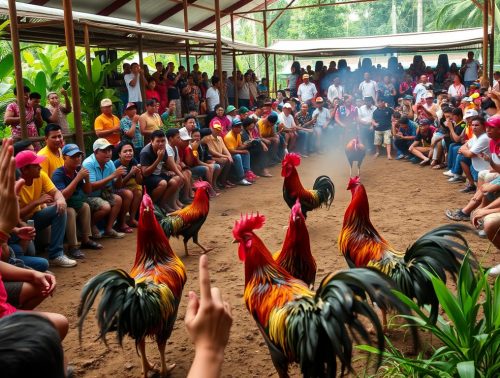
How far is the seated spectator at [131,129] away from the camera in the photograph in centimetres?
822

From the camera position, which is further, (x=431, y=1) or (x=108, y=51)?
(x=431, y=1)

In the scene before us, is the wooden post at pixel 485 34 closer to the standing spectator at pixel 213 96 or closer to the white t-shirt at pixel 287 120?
the white t-shirt at pixel 287 120

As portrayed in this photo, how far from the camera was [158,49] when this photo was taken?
1541cm

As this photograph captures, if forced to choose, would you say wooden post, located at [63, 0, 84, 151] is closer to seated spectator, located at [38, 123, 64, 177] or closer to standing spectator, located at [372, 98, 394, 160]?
seated spectator, located at [38, 123, 64, 177]

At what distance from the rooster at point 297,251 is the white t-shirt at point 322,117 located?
10.1 meters

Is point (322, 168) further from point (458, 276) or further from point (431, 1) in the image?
point (431, 1)

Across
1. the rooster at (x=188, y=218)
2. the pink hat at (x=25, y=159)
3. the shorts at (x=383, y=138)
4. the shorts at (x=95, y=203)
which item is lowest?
the rooster at (x=188, y=218)

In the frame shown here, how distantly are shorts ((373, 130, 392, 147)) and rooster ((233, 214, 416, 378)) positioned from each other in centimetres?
988

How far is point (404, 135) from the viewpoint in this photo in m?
12.0

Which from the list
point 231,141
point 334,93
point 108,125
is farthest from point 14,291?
point 334,93

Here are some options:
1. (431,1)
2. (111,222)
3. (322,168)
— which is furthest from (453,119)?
(431,1)

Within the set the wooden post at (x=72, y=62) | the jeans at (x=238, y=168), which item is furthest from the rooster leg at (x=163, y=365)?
the jeans at (x=238, y=168)

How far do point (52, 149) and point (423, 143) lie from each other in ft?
27.3

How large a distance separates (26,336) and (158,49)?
592 inches
